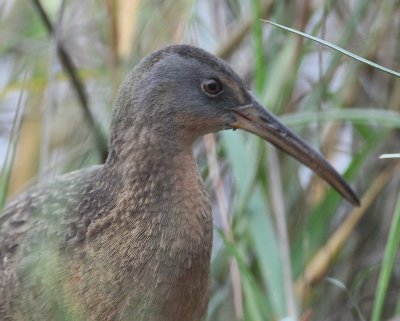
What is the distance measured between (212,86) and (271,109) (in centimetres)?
68

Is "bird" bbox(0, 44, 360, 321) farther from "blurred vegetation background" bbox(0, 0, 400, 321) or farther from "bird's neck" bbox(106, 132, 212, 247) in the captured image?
"blurred vegetation background" bbox(0, 0, 400, 321)

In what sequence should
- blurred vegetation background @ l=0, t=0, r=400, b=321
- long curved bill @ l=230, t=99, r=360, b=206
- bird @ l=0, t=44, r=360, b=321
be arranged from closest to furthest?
bird @ l=0, t=44, r=360, b=321, long curved bill @ l=230, t=99, r=360, b=206, blurred vegetation background @ l=0, t=0, r=400, b=321

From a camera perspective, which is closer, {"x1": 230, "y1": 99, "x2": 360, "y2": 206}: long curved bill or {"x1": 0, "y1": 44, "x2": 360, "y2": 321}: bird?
{"x1": 0, "y1": 44, "x2": 360, "y2": 321}: bird

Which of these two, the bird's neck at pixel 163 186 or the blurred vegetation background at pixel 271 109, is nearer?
the bird's neck at pixel 163 186

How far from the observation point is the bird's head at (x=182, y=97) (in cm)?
262

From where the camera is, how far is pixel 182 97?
264cm

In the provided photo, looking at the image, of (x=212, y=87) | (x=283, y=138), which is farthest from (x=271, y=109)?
(x=212, y=87)

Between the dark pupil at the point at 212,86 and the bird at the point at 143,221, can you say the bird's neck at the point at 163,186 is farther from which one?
the dark pupil at the point at 212,86

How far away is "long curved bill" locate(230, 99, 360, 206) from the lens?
8.86 ft

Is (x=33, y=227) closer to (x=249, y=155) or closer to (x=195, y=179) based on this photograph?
(x=195, y=179)

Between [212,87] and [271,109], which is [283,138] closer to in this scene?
[212,87]

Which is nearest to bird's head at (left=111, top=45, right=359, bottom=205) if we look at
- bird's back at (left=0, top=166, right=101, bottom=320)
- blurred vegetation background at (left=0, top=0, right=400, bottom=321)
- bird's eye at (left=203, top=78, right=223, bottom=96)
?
bird's eye at (left=203, top=78, right=223, bottom=96)

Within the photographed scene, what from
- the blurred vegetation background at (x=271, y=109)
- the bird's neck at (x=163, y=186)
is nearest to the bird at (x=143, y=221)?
the bird's neck at (x=163, y=186)

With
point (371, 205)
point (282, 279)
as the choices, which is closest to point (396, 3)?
point (371, 205)
